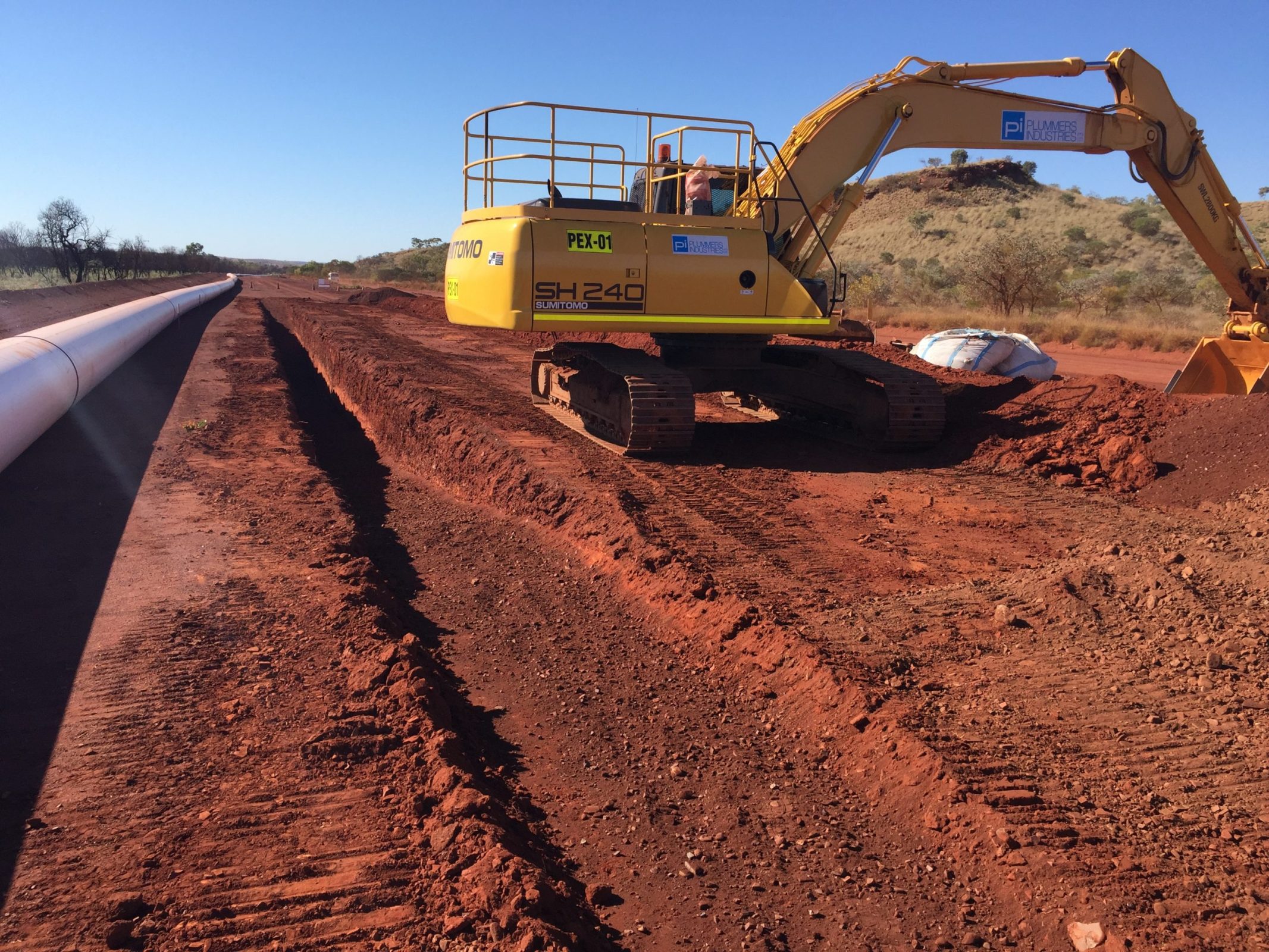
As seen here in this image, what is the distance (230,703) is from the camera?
4332 mm

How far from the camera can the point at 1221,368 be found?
11.1 metres

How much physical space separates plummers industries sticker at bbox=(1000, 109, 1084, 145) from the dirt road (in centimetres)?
388

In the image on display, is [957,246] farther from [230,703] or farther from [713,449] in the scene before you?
[230,703]

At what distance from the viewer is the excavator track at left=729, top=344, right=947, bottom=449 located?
32.2ft

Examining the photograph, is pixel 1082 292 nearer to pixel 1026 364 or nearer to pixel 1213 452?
pixel 1026 364

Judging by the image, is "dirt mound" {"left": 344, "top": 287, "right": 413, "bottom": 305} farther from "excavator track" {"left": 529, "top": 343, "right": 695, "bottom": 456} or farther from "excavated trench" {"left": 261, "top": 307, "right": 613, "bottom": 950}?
"excavated trench" {"left": 261, "top": 307, "right": 613, "bottom": 950}

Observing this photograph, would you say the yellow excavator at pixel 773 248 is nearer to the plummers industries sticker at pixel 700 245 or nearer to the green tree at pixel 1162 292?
the plummers industries sticker at pixel 700 245

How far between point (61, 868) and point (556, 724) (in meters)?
2.24

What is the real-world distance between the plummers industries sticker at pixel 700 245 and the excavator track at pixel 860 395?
1927 mm

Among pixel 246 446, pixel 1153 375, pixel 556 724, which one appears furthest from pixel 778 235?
pixel 1153 375

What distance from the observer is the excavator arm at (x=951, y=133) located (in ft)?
32.7

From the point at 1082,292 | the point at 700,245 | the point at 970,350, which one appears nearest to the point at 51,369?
the point at 700,245

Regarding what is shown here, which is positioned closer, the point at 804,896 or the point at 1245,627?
the point at 804,896

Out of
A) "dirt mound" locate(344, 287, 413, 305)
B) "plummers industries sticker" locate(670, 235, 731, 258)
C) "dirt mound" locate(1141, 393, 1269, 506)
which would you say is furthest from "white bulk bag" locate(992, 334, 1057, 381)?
"dirt mound" locate(344, 287, 413, 305)
